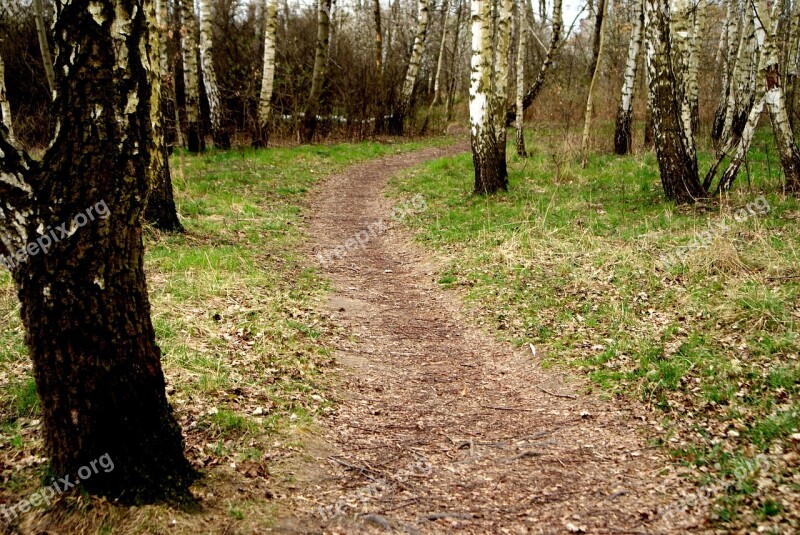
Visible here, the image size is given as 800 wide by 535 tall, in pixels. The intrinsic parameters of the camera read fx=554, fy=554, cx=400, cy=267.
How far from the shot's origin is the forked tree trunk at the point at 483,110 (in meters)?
10.3

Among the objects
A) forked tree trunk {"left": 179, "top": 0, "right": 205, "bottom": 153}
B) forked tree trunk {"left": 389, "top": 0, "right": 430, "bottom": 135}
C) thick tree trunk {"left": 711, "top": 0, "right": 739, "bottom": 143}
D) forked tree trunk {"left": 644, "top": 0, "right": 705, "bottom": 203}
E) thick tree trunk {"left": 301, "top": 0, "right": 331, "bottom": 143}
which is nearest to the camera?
forked tree trunk {"left": 644, "top": 0, "right": 705, "bottom": 203}

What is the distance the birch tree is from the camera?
51.4 feet

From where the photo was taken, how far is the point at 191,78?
1448cm

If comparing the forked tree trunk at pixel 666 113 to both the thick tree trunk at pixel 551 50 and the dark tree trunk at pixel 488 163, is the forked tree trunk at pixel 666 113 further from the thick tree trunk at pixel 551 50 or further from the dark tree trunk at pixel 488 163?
the thick tree trunk at pixel 551 50

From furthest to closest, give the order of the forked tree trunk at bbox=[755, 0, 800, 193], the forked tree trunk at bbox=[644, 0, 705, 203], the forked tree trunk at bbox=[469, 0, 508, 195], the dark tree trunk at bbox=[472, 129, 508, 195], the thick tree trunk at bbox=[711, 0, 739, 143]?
the thick tree trunk at bbox=[711, 0, 739, 143], the dark tree trunk at bbox=[472, 129, 508, 195], the forked tree trunk at bbox=[469, 0, 508, 195], the forked tree trunk at bbox=[644, 0, 705, 203], the forked tree trunk at bbox=[755, 0, 800, 193]

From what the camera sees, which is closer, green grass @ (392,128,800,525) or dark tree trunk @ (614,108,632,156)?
green grass @ (392,128,800,525)

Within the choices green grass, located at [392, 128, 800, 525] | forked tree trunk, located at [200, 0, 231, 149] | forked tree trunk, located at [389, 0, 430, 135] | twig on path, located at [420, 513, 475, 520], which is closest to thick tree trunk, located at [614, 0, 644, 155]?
green grass, located at [392, 128, 800, 525]

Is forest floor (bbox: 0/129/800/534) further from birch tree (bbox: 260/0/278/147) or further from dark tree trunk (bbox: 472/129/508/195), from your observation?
birch tree (bbox: 260/0/278/147)

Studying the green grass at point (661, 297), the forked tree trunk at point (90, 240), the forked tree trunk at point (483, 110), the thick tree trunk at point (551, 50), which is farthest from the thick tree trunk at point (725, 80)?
the forked tree trunk at point (90, 240)

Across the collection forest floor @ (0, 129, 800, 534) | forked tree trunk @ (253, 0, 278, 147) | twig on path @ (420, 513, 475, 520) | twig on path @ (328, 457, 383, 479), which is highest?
forked tree trunk @ (253, 0, 278, 147)

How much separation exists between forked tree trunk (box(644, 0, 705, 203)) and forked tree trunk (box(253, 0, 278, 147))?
1032 centimetres

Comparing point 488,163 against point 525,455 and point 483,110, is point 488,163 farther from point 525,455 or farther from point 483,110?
point 525,455

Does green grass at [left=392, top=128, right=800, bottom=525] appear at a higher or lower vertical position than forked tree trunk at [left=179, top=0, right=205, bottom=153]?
lower

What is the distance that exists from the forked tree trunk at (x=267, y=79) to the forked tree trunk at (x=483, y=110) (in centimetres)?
746
